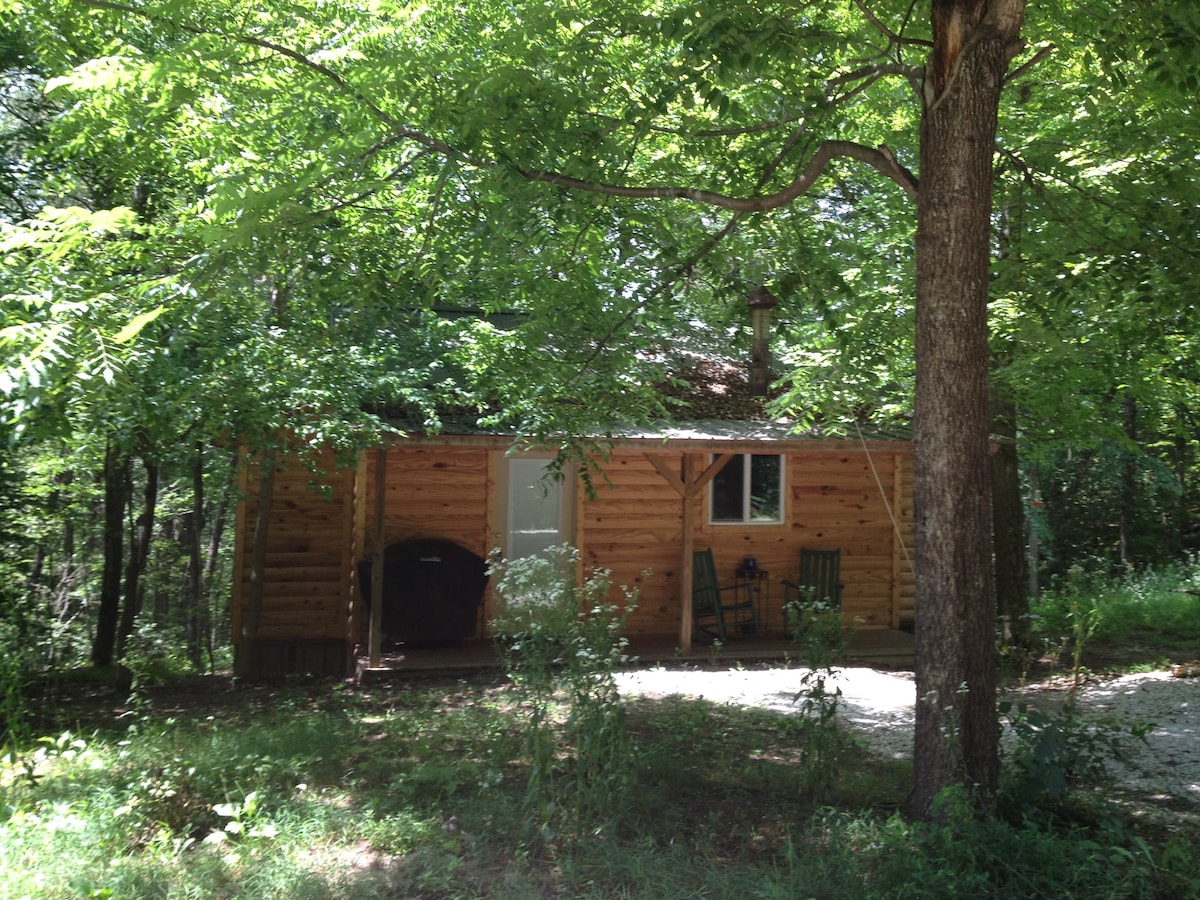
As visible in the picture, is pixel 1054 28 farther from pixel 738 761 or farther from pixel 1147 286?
pixel 738 761

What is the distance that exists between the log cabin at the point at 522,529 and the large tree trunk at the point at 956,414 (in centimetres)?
460

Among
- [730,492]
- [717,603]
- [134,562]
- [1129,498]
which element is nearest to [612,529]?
[717,603]

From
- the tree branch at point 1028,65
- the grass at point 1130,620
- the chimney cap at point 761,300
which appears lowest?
the grass at point 1130,620

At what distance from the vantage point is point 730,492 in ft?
43.0

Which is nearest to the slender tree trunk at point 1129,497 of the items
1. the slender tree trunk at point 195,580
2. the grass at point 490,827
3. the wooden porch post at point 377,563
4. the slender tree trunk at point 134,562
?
the grass at point 490,827

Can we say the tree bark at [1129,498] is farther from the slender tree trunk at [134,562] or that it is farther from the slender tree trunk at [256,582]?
the slender tree trunk at [134,562]

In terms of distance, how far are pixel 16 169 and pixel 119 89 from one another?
16.5ft

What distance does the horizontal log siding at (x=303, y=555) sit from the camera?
36.2 feet

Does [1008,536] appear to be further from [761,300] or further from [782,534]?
[761,300]

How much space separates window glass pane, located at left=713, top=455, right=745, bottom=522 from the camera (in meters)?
13.0

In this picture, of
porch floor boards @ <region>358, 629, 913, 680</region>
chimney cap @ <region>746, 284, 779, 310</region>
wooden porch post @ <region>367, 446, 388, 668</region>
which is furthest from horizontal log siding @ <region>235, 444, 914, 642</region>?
chimney cap @ <region>746, 284, 779, 310</region>

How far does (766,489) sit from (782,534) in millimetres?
640

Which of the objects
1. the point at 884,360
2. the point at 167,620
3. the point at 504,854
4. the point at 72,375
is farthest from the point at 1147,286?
the point at 167,620

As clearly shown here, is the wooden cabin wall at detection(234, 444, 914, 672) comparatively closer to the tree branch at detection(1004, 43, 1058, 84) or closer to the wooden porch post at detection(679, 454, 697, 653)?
the wooden porch post at detection(679, 454, 697, 653)
